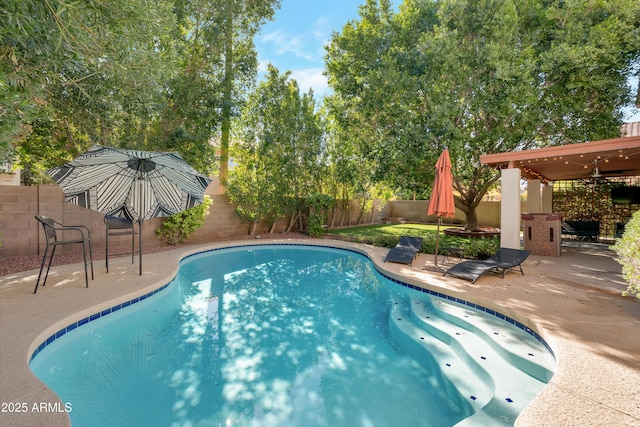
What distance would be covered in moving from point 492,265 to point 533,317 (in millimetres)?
2399

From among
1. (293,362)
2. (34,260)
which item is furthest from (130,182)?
(293,362)

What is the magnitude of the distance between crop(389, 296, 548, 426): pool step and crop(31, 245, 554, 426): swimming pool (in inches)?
0.8

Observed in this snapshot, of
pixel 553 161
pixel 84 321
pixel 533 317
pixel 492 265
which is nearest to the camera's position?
pixel 533 317

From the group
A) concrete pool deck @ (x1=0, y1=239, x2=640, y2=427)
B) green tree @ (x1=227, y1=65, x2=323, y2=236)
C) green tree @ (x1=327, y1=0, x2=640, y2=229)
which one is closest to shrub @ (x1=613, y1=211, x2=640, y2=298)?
A: concrete pool deck @ (x1=0, y1=239, x2=640, y2=427)

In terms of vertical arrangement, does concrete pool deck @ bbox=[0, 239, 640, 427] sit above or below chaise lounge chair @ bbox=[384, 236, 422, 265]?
below

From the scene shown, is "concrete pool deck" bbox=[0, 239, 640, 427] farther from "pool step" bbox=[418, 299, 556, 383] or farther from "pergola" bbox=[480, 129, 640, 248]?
"pergola" bbox=[480, 129, 640, 248]

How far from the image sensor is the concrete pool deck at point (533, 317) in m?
2.32

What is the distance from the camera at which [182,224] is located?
35.7ft

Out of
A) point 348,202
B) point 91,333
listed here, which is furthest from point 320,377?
point 348,202

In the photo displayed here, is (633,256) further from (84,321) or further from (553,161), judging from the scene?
(84,321)

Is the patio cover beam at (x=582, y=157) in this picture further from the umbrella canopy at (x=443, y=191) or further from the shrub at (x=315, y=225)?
the shrub at (x=315, y=225)

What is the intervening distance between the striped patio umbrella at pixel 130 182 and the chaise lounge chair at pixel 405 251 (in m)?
5.19

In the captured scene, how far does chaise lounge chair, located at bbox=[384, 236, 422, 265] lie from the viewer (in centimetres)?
805

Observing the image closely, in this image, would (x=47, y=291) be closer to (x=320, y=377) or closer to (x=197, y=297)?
(x=197, y=297)
